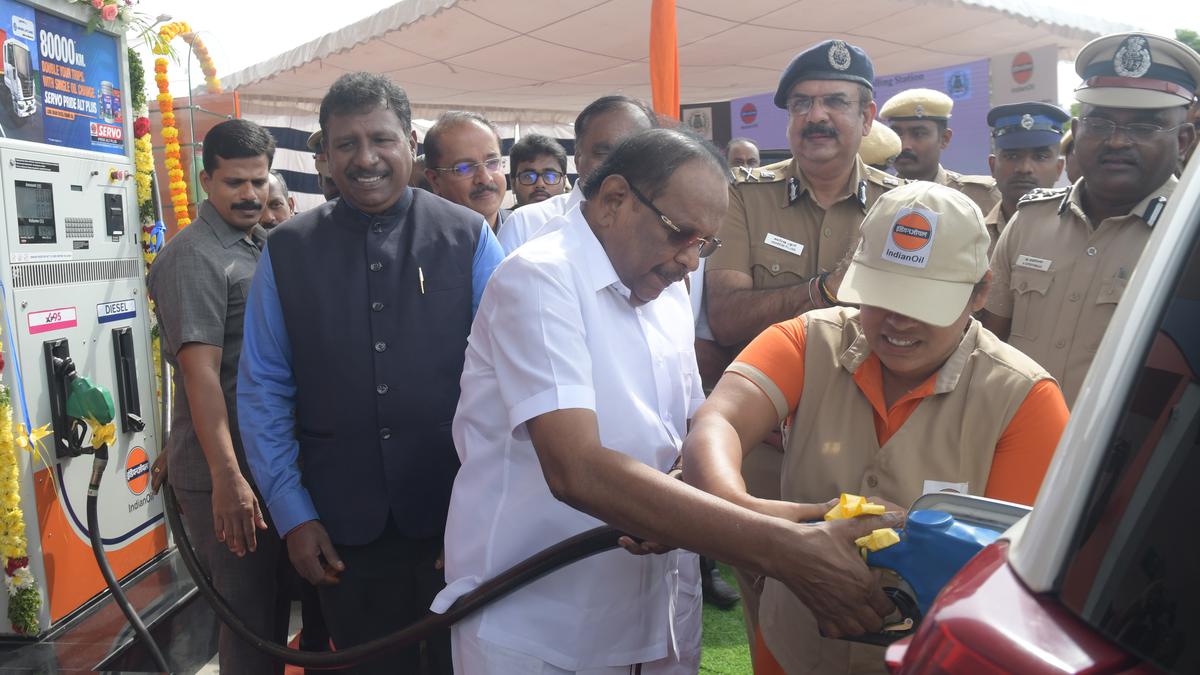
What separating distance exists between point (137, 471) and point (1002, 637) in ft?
17.3

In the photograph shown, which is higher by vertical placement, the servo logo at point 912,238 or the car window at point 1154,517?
the servo logo at point 912,238

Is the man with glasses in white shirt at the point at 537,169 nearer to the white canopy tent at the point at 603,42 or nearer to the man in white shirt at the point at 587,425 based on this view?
the man in white shirt at the point at 587,425

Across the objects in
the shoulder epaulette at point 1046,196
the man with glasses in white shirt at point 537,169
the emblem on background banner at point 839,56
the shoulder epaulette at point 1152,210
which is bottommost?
the shoulder epaulette at point 1152,210

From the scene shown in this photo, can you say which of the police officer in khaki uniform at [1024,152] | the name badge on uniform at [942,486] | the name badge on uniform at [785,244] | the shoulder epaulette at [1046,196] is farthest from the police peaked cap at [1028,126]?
the name badge on uniform at [942,486]

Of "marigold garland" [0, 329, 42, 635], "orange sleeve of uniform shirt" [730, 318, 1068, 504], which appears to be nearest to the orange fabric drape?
"marigold garland" [0, 329, 42, 635]

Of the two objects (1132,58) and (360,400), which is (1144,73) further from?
(360,400)

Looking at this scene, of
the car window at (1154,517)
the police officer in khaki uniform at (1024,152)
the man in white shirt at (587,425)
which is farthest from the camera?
the police officer in khaki uniform at (1024,152)

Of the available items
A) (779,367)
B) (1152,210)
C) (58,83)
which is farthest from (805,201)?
(58,83)

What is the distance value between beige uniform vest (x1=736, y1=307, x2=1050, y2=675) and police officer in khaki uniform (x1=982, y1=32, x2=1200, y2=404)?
5.15ft

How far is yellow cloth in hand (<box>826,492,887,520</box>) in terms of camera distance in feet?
5.06

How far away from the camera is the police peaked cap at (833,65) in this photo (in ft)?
11.2

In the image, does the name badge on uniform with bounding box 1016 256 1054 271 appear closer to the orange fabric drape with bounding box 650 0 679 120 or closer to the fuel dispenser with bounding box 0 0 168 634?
the orange fabric drape with bounding box 650 0 679 120

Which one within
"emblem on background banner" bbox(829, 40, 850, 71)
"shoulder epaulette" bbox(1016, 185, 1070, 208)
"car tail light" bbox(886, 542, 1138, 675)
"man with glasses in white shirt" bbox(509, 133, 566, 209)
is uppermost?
"emblem on background banner" bbox(829, 40, 850, 71)

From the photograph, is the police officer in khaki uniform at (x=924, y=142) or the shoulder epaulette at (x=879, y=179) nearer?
the shoulder epaulette at (x=879, y=179)
